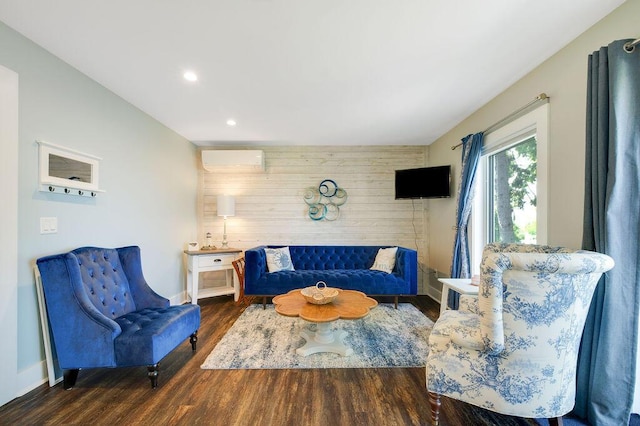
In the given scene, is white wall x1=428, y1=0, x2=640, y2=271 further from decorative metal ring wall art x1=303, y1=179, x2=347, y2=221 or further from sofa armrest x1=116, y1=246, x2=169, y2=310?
sofa armrest x1=116, y1=246, x2=169, y2=310

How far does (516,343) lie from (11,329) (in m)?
3.11

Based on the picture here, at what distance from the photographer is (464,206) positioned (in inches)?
125

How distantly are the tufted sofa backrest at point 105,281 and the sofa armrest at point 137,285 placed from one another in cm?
4

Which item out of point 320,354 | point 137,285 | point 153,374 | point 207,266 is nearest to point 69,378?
point 153,374

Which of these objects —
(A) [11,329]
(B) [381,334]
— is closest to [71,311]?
(A) [11,329]

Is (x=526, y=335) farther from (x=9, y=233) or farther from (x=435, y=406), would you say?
(x=9, y=233)

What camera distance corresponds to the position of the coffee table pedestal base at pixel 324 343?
93.3 inches

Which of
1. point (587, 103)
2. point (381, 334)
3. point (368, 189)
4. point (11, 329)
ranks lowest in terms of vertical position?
point (381, 334)

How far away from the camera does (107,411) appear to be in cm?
169

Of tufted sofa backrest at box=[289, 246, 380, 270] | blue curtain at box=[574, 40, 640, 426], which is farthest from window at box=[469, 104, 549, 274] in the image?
tufted sofa backrest at box=[289, 246, 380, 270]

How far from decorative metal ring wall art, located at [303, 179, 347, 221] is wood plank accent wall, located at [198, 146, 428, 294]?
0.28 ft

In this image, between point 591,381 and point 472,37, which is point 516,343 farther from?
point 472,37

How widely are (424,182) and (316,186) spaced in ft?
5.69

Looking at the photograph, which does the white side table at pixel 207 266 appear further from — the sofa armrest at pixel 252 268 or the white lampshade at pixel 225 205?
the white lampshade at pixel 225 205
